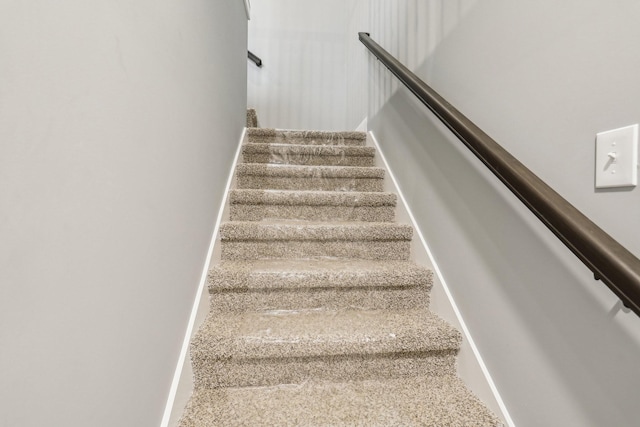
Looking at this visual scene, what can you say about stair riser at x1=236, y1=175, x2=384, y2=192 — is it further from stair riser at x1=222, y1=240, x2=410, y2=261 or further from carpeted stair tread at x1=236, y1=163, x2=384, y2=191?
stair riser at x1=222, y1=240, x2=410, y2=261

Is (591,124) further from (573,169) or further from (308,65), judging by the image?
(308,65)

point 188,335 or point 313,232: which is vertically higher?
point 313,232

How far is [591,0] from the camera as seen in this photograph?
661 mm

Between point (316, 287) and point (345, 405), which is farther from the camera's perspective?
point (316, 287)

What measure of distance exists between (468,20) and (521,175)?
2.37 feet

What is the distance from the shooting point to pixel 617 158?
1.99 feet

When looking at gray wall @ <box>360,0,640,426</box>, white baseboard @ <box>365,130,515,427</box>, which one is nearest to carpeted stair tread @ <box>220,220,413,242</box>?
white baseboard @ <box>365,130,515,427</box>

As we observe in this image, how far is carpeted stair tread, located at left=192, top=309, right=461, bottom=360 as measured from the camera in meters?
1.01

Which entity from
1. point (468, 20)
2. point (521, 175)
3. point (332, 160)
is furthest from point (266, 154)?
point (521, 175)

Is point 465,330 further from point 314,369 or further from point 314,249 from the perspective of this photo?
point 314,249

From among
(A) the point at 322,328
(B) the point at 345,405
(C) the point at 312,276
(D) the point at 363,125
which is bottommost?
(B) the point at 345,405

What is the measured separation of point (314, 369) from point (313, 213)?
2.75 ft

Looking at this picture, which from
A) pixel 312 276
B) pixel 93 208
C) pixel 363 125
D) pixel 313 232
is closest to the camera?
pixel 93 208

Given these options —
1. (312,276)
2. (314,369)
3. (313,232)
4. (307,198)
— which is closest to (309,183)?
(307,198)
